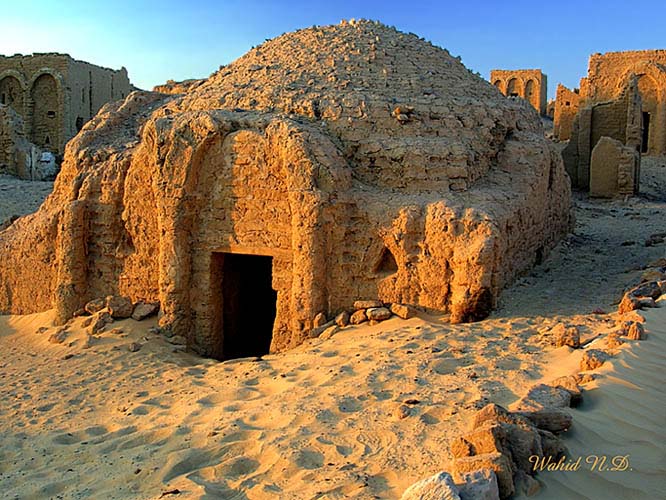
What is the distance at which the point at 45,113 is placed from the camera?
961 inches

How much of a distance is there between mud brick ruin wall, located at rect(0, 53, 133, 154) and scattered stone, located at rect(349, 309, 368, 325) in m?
20.4

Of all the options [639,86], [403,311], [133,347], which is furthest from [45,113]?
[639,86]

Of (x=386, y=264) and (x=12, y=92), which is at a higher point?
(x=12, y=92)

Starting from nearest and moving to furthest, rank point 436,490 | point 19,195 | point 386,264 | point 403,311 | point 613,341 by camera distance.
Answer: point 436,490 → point 613,341 → point 403,311 → point 386,264 → point 19,195

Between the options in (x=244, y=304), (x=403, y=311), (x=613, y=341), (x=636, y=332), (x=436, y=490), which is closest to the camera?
(x=436, y=490)

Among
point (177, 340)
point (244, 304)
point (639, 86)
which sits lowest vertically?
point (177, 340)

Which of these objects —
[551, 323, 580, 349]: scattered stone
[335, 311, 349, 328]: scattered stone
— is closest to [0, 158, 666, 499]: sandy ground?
[551, 323, 580, 349]: scattered stone

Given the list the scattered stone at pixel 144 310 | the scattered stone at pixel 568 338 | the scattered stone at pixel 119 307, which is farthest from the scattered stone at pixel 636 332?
the scattered stone at pixel 119 307

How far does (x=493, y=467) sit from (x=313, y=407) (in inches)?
76.1

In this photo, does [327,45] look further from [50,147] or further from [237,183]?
[50,147]

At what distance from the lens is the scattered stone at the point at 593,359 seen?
4648mm

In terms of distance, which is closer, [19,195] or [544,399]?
[544,399]

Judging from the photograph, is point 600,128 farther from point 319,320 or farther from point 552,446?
point 552,446

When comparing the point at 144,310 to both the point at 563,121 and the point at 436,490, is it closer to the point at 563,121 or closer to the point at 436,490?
the point at 436,490
